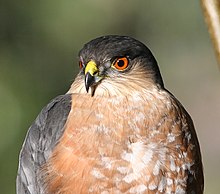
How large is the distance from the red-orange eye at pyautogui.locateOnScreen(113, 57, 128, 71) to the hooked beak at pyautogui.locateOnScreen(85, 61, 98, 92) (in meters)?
0.20

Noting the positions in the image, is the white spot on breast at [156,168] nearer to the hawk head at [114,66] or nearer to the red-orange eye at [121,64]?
the hawk head at [114,66]

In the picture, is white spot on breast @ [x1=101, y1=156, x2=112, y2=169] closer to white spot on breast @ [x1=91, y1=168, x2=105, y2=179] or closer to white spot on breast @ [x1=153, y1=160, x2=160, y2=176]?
white spot on breast @ [x1=91, y1=168, x2=105, y2=179]

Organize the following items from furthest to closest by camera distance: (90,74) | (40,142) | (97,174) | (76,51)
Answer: (76,51) < (40,142) < (90,74) < (97,174)

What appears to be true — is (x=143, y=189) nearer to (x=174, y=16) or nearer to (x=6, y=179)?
(x=6, y=179)

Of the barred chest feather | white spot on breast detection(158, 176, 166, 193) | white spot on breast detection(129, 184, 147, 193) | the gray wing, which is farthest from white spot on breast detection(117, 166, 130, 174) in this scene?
the gray wing

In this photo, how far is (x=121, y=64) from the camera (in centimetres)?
634

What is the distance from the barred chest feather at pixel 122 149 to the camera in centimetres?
576

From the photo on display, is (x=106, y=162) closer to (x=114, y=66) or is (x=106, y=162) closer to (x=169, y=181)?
(x=169, y=181)

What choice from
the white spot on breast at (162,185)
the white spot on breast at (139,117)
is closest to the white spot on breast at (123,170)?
the white spot on breast at (162,185)

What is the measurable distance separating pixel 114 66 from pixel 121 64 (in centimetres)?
11

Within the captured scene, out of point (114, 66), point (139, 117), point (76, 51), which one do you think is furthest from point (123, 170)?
point (76, 51)

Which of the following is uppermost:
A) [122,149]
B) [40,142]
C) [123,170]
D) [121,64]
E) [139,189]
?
[121,64]

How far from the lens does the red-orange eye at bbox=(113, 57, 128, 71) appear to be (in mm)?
6280

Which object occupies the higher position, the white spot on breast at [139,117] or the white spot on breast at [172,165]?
the white spot on breast at [139,117]
